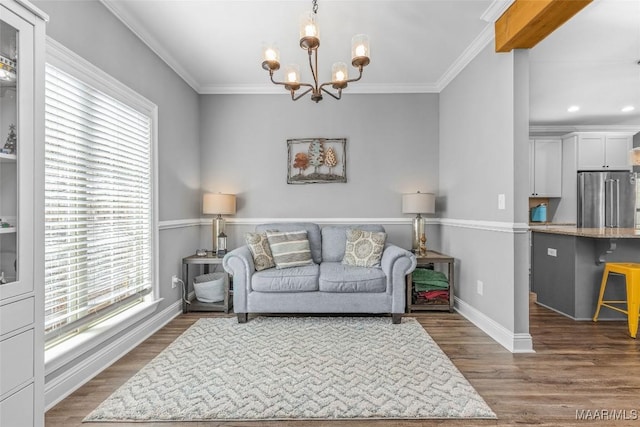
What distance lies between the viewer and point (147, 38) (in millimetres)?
2867

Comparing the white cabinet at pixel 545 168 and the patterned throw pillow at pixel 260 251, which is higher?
the white cabinet at pixel 545 168

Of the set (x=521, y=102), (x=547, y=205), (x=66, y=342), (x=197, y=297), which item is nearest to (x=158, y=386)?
(x=66, y=342)

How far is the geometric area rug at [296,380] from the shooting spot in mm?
1770

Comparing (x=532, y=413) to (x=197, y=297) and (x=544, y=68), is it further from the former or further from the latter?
(x=544, y=68)

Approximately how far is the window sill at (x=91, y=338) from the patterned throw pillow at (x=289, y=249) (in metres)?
1.22

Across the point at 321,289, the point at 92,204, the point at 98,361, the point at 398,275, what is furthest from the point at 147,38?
the point at 398,275

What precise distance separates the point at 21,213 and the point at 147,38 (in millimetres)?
2236

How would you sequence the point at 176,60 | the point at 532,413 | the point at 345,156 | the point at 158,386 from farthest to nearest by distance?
the point at 345,156 → the point at 176,60 → the point at 158,386 → the point at 532,413

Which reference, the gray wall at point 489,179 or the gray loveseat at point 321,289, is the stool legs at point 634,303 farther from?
the gray loveseat at point 321,289

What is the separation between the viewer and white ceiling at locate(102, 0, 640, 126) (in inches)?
98.6

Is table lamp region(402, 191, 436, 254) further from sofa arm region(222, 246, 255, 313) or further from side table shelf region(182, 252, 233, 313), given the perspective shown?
side table shelf region(182, 252, 233, 313)

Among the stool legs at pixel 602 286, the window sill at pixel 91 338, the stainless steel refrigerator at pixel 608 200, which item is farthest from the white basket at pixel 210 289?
the stainless steel refrigerator at pixel 608 200

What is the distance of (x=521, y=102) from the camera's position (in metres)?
2.55

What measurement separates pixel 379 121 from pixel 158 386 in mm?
3549
